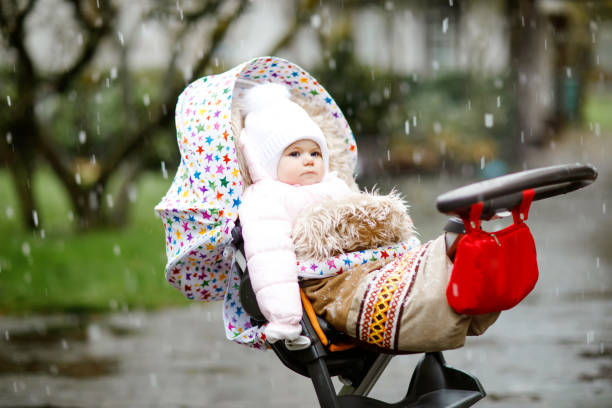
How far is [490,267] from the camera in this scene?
2.31 meters

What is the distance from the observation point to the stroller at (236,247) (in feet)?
8.87

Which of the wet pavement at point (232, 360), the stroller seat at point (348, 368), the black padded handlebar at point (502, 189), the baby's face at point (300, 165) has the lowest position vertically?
the wet pavement at point (232, 360)

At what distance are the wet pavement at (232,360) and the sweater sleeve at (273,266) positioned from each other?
2093mm

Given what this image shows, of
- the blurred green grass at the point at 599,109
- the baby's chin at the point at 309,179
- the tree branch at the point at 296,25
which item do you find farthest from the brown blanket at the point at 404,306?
the blurred green grass at the point at 599,109

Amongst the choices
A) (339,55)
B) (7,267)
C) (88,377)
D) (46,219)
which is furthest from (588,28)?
(88,377)

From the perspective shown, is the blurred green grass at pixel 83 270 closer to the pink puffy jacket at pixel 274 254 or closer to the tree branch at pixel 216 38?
the tree branch at pixel 216 38

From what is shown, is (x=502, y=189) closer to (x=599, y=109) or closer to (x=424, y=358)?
(x=424, y=358)

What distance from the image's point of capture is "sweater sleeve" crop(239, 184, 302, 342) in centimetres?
264

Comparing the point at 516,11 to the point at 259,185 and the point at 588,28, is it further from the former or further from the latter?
the point at 259,185

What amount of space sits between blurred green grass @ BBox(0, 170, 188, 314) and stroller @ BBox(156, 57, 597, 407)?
4.25m

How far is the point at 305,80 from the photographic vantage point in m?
3.44

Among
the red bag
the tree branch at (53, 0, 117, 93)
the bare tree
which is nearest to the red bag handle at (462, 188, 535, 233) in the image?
the red bag

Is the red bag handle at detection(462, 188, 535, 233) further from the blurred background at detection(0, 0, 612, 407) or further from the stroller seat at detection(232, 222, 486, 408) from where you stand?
the blurred background at detection(0, 0, 612, 407)

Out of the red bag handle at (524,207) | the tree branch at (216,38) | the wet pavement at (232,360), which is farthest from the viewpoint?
the tree branch at (216,38)
